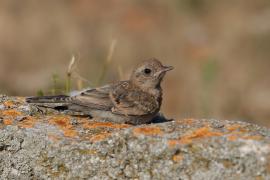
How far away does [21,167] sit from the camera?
6895 mm

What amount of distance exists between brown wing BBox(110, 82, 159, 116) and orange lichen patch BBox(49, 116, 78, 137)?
0.81 metres

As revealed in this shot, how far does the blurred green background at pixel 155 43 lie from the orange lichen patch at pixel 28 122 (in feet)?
21.7

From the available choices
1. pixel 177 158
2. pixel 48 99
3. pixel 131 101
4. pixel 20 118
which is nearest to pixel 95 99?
pixel 131 101

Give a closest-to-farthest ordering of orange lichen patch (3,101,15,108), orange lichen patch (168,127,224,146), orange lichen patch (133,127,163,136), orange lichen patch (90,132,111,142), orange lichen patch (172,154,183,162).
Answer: orange lichen patch (172,154,183,162) < orange lichen patch (168,127,224,146) < orange lichen patch (133,127,163,136) < orange lichen patch (90,132,111,142) < orange lichen patch (3,101,15,108)

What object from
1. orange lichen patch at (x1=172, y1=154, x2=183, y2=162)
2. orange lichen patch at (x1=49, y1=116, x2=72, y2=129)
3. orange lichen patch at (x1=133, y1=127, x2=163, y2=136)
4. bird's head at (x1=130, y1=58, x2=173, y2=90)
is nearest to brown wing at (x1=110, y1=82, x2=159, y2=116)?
bird's head at (x1=130, y1=58, x2=173, y2=90)

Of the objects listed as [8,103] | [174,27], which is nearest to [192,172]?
[8,103]

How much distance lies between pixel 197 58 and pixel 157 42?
43.6 inches

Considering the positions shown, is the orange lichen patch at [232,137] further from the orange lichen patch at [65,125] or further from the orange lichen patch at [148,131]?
the orange lichen patch at [65,125]

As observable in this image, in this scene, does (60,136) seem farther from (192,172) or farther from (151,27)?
(151,27)

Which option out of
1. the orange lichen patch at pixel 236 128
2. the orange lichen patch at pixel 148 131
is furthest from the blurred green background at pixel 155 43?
the orange lichen patch at pixel 148 131

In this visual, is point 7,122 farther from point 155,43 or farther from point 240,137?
point 155,43

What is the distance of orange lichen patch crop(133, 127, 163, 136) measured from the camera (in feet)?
22.2

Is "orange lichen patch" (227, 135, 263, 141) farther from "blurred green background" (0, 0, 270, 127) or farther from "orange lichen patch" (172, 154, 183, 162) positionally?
"blurred green background" (0, 0, 270, 127)

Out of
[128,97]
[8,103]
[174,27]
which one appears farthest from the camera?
[174,27]
